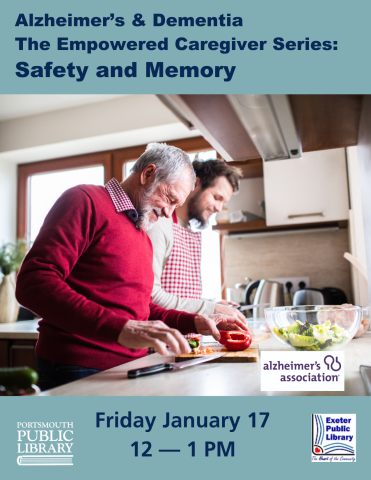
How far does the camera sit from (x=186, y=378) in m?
0.72

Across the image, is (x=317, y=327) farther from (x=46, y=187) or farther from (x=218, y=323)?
(x=46, y=187)

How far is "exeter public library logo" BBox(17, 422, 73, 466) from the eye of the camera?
1.87 ft

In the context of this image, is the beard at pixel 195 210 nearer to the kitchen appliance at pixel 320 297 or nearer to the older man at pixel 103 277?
the older man at pixel 103 277

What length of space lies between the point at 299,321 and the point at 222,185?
3.37 feet

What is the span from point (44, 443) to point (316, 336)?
51cm

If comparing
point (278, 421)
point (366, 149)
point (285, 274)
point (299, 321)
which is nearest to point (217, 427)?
point (278, 421)

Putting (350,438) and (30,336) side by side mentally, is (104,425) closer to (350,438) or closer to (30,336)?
(350,438)

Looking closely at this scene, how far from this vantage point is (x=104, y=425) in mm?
586

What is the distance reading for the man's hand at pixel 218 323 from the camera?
995mm

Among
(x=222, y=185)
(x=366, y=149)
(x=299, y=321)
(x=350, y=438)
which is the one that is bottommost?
(x=350, y=438)

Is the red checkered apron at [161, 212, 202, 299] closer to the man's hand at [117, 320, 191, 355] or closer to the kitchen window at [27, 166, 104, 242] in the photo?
the man's hand at [117, 320, 191, 355]

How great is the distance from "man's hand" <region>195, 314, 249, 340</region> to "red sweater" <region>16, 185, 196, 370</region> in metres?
0.03

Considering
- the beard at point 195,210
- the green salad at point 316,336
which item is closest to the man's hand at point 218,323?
the green salad at point 316,336

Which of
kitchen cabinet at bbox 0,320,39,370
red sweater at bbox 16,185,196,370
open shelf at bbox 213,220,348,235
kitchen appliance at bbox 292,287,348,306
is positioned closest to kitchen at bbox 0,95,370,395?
open shelf at bbox 213,220,348,235
